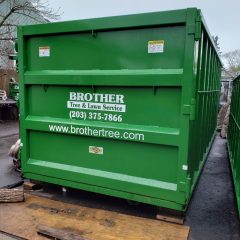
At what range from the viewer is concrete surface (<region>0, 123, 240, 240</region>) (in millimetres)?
3350

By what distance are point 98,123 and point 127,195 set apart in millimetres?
914

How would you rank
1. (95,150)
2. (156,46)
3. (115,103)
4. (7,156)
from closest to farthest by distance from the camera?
(156,46), (115,103), (95,150), (7,156)

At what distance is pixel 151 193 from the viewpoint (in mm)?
3410

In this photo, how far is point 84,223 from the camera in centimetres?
327

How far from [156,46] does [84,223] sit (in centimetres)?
205

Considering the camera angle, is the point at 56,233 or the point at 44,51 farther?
the point at 44,51

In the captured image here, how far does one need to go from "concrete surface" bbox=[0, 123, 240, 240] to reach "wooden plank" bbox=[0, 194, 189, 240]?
248mm

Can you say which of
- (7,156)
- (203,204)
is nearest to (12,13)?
(7,156)

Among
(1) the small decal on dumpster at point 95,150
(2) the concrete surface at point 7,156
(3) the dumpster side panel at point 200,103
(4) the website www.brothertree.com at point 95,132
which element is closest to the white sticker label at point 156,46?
(3) the dumpster side panel at point 200,103

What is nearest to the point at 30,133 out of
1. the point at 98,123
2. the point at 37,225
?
the point at 98,123

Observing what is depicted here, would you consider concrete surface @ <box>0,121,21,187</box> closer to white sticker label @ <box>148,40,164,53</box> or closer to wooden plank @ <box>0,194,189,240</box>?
wooden plank @ <box>0,194,189,240</box>

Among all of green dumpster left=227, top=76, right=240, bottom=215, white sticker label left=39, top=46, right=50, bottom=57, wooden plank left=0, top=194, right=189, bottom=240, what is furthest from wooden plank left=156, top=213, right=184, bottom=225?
white sticker label left=39, top=46, right=50, bottom=57

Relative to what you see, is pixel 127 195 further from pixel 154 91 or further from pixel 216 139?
pixel 216 139

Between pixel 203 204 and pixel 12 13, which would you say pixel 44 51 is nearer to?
pixel 203 204
